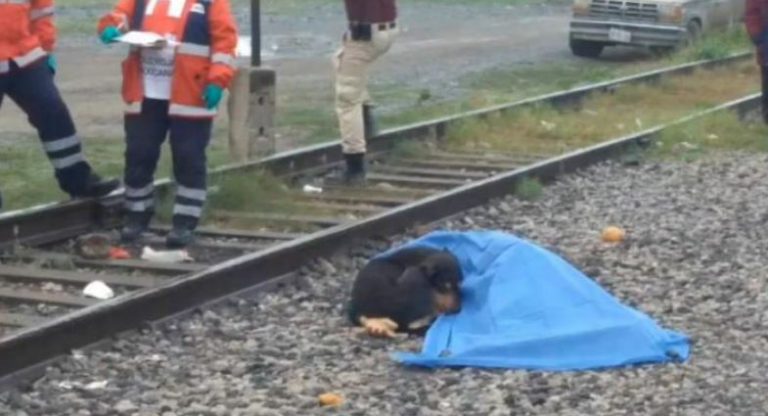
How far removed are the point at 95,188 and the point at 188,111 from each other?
39.6 inches

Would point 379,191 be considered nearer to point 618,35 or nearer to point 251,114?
point 251,114

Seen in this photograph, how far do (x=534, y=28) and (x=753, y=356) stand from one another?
2593 cm

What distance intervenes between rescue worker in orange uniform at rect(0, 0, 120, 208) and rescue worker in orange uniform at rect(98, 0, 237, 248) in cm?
44

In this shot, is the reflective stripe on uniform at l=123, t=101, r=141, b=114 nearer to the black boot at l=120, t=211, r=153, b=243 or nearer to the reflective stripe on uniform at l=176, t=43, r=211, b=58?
the reflective stripe on uniform at l=176, t=43, r=211, b=58

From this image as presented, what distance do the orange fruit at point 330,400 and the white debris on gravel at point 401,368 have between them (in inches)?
1.8

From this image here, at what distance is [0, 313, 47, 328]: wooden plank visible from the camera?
820 centimetres

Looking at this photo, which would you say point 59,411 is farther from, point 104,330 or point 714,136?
point 714,136

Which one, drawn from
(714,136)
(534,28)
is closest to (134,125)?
(714,136)

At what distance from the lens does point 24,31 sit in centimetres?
1005

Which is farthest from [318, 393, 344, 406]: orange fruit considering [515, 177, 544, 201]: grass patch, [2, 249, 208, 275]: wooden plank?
[515, 177, 544, 201]: grass patch

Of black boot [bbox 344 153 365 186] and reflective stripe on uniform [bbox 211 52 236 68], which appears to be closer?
reflective stripe on uniform [bbox 211 52 236 68]

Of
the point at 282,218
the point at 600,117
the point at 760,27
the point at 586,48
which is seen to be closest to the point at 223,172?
the point at 282,218

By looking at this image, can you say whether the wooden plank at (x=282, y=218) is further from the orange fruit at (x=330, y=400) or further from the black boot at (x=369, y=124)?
the orange fruit at (x=330, y=400)

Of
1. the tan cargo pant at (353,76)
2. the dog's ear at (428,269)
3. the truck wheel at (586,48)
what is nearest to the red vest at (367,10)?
the tan cargo pant at (353,76)
